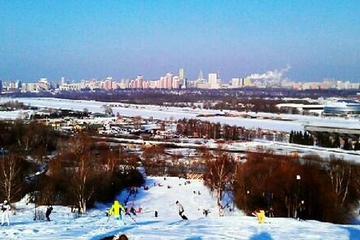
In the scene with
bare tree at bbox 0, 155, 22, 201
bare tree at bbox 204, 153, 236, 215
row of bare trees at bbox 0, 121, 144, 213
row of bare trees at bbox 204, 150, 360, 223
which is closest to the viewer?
bare tree at bbox 0, 155, 22, 201

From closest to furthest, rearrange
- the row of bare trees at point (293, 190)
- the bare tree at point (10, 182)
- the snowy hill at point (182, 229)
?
the snowy hill at point (182, 229) < the bare tree at point (10, 182) < the row of bare trees at point (293, 190)

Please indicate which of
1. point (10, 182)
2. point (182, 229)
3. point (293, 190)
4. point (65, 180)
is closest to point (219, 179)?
point (293, 190)

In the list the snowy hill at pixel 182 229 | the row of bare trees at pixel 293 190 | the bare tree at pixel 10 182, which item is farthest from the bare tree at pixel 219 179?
the bare tree at pixel 10 182

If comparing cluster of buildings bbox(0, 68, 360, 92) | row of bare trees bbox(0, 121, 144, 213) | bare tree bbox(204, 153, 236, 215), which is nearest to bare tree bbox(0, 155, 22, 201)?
row of bare trees bbox(0, 121, 144, 213)

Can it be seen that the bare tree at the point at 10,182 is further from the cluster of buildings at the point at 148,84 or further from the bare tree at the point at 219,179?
the cluster of buildings at the point at 148,84

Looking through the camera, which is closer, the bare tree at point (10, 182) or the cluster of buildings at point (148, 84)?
the bare tree at point (10, 182)

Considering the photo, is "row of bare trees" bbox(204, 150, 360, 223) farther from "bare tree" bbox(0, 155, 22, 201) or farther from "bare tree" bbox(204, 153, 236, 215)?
"bare tree" bbox(0, 155, 22, 201)

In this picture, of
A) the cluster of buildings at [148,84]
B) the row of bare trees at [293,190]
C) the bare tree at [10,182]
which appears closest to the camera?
the bare tree at [10,182]

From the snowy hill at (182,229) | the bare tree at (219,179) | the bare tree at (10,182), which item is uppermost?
the snowy hill at (182,229)

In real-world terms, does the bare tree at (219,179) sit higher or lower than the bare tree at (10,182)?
lower

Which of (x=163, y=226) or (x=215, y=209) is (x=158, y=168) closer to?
(x=215, y=209)

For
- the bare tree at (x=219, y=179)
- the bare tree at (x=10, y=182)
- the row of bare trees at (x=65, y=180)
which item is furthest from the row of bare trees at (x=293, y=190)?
the bare tree at (x=10, y=182)

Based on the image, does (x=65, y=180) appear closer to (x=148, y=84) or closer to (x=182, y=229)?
(x=182, y=229)
